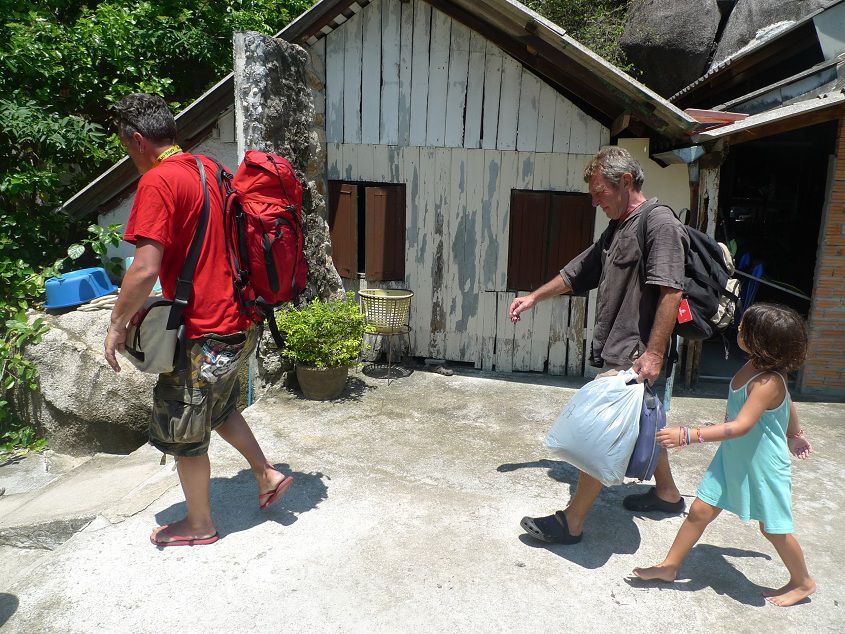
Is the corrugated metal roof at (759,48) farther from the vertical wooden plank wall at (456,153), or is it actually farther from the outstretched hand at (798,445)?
the outstretched hand at (798,445)

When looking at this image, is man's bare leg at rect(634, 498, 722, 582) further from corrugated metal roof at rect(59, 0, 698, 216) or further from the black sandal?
corrugated metal roof at rect(59, 0, 698, 216)

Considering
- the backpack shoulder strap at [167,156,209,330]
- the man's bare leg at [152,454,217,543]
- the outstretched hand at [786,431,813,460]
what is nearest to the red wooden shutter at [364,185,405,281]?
the backpack shoulder strap at [167,156,209,330]

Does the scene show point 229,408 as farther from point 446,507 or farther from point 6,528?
point 6,528

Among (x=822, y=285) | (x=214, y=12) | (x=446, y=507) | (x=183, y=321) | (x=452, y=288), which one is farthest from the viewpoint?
(x=214, y=12)

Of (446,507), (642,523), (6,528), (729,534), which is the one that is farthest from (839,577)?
(6,528)

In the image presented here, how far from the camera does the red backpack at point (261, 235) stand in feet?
10.8

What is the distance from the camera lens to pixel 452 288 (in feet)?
22.0

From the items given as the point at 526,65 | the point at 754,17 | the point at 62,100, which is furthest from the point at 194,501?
the point at 754,17

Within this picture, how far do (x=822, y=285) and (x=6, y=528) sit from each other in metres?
6.72

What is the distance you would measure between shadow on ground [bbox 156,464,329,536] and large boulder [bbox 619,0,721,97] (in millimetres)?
10979

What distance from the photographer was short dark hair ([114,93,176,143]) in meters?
3.09

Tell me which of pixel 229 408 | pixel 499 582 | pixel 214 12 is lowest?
pixel 499 582

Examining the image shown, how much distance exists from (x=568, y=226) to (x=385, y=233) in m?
1.77

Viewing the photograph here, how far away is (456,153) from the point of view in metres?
6.44
